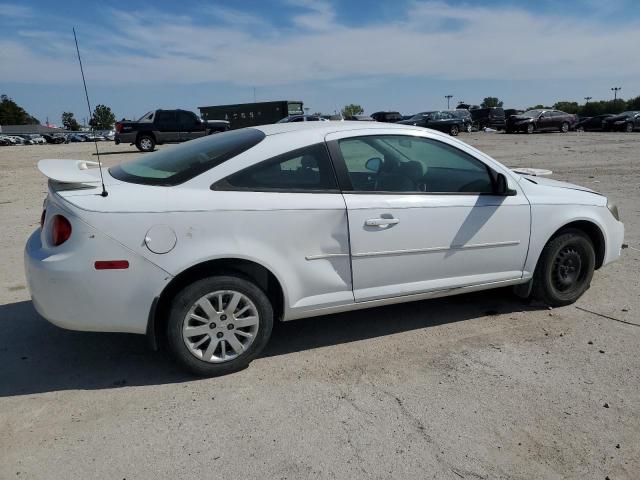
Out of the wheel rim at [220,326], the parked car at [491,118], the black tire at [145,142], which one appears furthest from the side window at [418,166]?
the parked car at [491,118]

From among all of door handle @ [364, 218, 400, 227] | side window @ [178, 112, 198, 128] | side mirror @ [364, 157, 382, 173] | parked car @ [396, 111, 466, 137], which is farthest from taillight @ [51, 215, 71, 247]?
parked car @ [396, 111, 466, 137]

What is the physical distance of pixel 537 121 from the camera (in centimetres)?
3338

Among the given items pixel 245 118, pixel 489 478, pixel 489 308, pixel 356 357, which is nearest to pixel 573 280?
pixel 489 308

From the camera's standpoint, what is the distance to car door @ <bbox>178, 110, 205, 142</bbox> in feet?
72.2

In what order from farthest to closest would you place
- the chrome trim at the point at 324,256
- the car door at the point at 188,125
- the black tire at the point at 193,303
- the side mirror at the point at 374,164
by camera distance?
the car door at the point at 188,125 → the side mirror at the point at 374,164 → the chrome trim at the point at 324,256 → the black tire at the point at 193,303

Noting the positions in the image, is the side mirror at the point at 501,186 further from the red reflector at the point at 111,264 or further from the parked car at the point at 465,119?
the parked car at the point at 465,119

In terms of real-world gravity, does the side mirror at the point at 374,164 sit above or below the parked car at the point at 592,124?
above

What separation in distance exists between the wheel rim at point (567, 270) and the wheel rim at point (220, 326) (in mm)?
2593

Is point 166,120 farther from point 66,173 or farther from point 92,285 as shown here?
point 92,285

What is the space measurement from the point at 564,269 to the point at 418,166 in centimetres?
158

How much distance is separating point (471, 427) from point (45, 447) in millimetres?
2209

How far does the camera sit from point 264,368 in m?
3.45

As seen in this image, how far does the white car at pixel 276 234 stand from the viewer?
303 cm

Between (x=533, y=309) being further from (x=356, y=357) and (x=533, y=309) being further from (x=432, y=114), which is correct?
(x=432, y=114)
